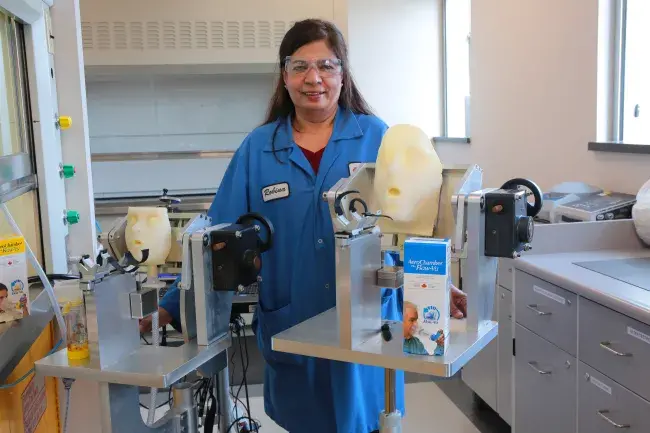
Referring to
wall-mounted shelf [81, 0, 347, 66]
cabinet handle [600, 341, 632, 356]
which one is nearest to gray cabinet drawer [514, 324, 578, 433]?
cabinet handle [600, 341, 632, 356]

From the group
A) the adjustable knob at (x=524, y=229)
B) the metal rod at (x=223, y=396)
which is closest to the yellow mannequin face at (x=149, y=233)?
the metal rod at (x=223, y=396)

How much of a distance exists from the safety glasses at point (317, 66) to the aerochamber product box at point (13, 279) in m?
0.79

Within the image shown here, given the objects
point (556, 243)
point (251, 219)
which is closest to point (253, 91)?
point (556, 243)

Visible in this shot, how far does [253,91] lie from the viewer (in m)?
4.48

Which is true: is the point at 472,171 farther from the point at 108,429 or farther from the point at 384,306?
the point at 108,429

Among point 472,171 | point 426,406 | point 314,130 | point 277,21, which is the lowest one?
point 426,406

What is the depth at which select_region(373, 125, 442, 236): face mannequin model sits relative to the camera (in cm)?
124

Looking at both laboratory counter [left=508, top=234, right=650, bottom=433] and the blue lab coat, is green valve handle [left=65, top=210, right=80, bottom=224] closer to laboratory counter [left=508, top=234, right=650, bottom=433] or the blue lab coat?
the blue lab coat

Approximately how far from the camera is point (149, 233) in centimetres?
143

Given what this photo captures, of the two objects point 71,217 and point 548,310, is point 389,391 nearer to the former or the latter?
point 548,310

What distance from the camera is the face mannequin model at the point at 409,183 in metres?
1.24

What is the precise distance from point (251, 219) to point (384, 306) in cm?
50

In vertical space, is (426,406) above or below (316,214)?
below

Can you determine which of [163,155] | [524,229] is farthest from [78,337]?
[163,155]
